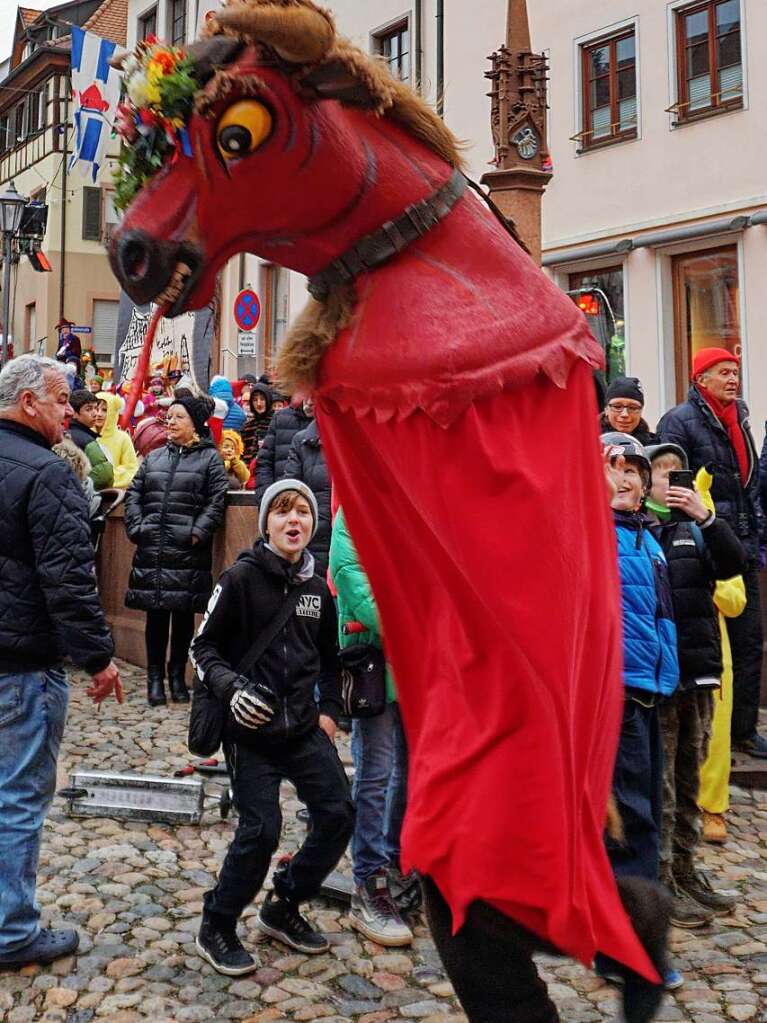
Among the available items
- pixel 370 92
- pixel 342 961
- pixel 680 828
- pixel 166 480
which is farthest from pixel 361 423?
pixel 166 480

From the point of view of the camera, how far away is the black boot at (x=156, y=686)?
8.29 m

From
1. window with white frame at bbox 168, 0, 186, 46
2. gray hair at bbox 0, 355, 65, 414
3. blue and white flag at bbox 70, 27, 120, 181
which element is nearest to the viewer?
gray hair at bbox 0, 355, 65, 414

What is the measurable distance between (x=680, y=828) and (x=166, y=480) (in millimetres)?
4999

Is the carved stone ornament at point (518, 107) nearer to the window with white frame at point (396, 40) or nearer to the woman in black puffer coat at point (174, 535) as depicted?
the woman in black puffer coat at point (174, 535)

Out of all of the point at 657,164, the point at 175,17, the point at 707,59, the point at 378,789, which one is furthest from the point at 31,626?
the point at 175,17

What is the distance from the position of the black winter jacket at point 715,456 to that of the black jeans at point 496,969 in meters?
4.76

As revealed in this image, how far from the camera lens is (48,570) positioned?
397 centimetres

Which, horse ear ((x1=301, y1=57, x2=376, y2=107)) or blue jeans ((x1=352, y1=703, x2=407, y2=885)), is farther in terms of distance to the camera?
blue jeans ((x1=352, y1=703, x2=407, y2=885))

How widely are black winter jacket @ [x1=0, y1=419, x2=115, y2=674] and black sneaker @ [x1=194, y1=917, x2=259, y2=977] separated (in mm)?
1102

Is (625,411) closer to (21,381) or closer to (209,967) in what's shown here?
(21,381)

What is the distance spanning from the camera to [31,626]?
13.2 feet

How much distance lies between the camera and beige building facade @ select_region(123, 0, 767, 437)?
14000mm

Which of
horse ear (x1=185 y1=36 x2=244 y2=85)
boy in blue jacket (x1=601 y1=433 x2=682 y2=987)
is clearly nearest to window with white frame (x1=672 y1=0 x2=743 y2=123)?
boy in blue jacket (x1=601 y1=433 x2=682 y2=987)

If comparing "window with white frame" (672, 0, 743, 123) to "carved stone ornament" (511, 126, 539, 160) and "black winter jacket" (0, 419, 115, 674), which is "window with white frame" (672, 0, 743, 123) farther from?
"black winter jacket" (0, 419, 115, 674)
